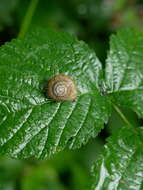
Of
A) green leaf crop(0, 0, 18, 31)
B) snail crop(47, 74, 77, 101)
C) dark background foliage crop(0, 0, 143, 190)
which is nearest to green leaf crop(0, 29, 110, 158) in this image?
snail crop(47, 74, 77, 101)

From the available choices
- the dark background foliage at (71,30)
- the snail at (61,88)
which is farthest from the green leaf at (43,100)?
the dark background foliage at (71,30)

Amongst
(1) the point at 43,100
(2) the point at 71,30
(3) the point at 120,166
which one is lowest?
(3) the point at 120,166

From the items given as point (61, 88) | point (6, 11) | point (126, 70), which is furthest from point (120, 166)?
point (6, 11)

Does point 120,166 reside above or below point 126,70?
below

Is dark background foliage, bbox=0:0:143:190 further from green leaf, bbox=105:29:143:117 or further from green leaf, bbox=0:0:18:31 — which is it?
green leaf, bbox=105:29:143:117

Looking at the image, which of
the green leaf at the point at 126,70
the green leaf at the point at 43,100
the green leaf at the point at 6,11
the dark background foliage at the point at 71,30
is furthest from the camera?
the green leaf at the point at 6,11

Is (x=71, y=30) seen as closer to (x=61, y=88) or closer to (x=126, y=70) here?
(x=126, y=70)

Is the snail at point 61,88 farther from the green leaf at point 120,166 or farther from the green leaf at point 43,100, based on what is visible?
the green leaf at point 120,166
